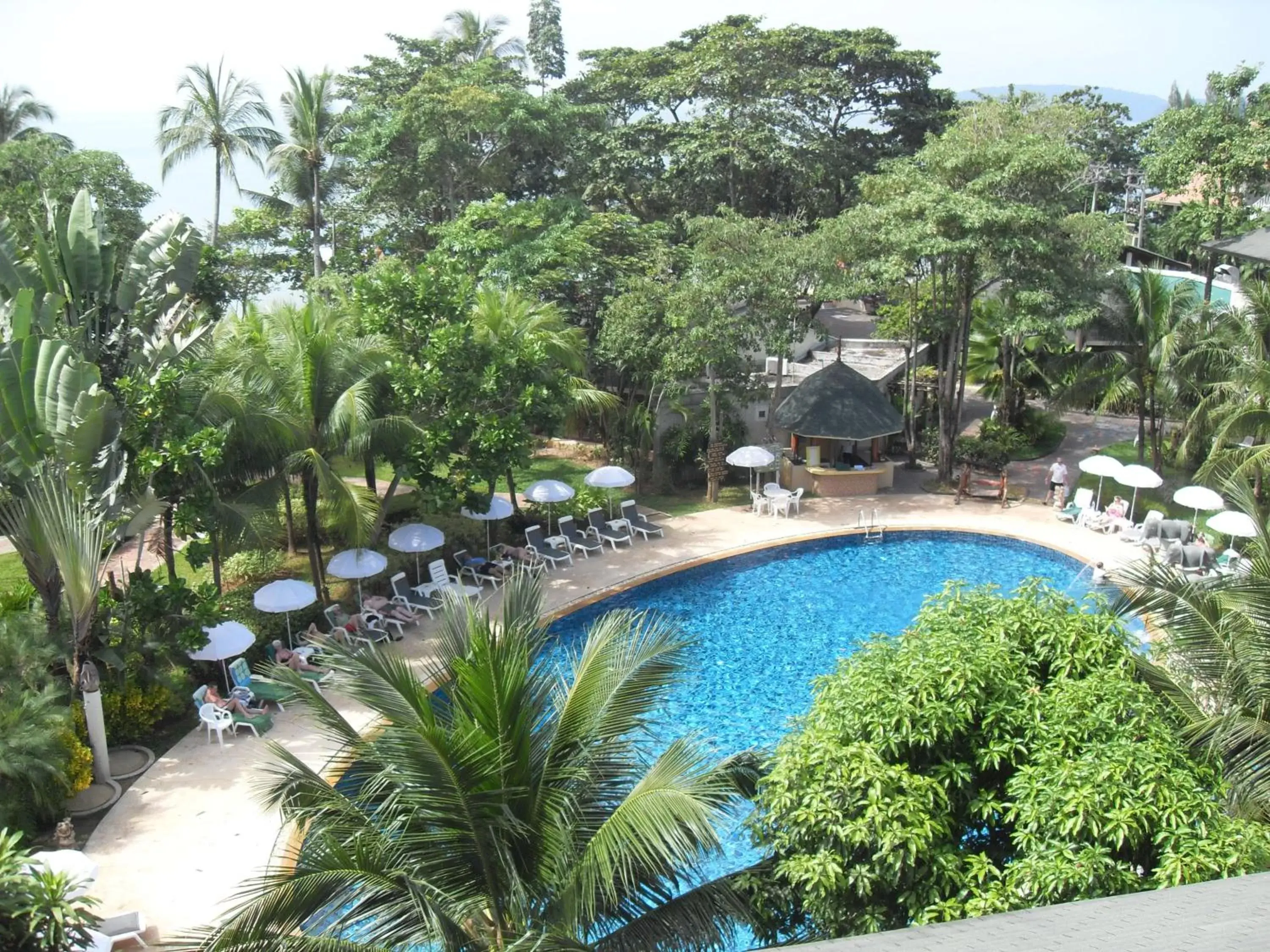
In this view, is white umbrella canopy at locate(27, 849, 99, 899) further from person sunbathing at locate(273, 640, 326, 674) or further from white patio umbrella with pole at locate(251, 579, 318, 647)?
white patio umbrella with pole at locate(251, 579, 318, 647)

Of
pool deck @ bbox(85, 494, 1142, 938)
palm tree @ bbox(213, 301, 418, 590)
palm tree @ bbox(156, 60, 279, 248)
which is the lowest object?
pool deck @ bbox(85, 494, 1142, 938)

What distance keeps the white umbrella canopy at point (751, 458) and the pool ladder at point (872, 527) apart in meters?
2.19

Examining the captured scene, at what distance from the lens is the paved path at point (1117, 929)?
4.39m

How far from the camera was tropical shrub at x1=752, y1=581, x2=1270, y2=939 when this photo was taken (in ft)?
18.8

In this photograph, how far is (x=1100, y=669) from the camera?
6.82 metres

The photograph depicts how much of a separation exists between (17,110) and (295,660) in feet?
105

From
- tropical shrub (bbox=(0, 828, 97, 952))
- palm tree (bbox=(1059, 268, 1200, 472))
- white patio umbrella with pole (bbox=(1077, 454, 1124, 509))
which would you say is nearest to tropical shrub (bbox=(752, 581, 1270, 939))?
tropical shrub (bbox=(0, 828, 97, 952))

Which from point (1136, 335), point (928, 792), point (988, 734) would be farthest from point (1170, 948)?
point (1136, 335)

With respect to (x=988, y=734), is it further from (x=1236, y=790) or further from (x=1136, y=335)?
(x=1136, y=335)

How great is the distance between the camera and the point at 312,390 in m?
14.7

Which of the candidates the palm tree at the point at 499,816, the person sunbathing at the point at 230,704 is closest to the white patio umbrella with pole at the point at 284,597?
the person sunbathing at the point at 230,704

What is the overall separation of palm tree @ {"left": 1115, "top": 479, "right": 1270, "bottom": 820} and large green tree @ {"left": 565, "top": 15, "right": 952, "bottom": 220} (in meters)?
23.2

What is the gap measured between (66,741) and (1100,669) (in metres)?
9.76

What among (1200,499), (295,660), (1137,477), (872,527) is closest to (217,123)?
(295,660)
